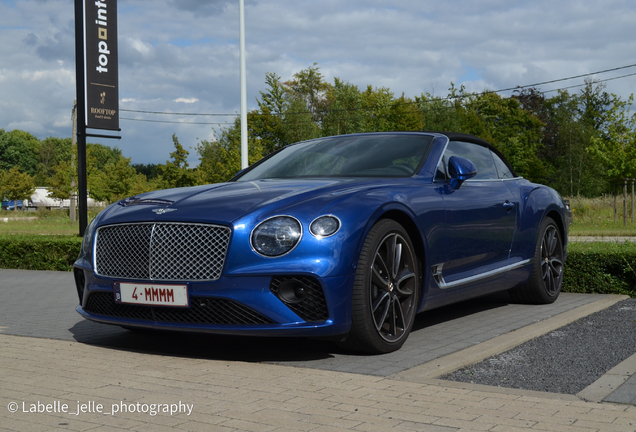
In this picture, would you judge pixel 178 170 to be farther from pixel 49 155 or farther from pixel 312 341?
pixel 49 155

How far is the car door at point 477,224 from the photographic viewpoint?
17.4 ft

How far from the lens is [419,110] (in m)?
52.0

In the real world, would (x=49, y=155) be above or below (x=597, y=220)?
above

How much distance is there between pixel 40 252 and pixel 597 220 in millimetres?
21544

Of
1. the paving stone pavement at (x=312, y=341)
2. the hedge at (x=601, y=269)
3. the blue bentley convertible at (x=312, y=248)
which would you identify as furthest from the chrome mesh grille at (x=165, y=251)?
the hedge at (x=601, y=269)

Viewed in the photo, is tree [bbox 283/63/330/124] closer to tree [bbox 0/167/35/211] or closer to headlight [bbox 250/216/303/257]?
tree [bbox 0/167/35/211]

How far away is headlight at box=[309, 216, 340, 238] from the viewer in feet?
13.8

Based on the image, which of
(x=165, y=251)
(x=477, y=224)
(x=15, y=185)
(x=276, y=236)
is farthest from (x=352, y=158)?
(x=15, y=185)

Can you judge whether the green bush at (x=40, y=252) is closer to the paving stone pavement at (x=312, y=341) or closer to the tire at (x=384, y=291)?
the paving stone pavement at (x=312, y=341)

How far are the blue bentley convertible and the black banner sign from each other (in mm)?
14099

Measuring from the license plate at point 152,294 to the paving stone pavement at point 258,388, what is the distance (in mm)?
398

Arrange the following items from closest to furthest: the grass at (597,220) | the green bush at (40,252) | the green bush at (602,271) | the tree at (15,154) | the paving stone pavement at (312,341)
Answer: the paving stone pavement at (312,341), the green bush at (602,271), the green bush at (40,252), the grass at (597,220), the tree at (15,154)

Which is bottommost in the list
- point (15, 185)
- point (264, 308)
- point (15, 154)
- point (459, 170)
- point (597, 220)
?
point (597, 220)

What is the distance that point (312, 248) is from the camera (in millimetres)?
4156
